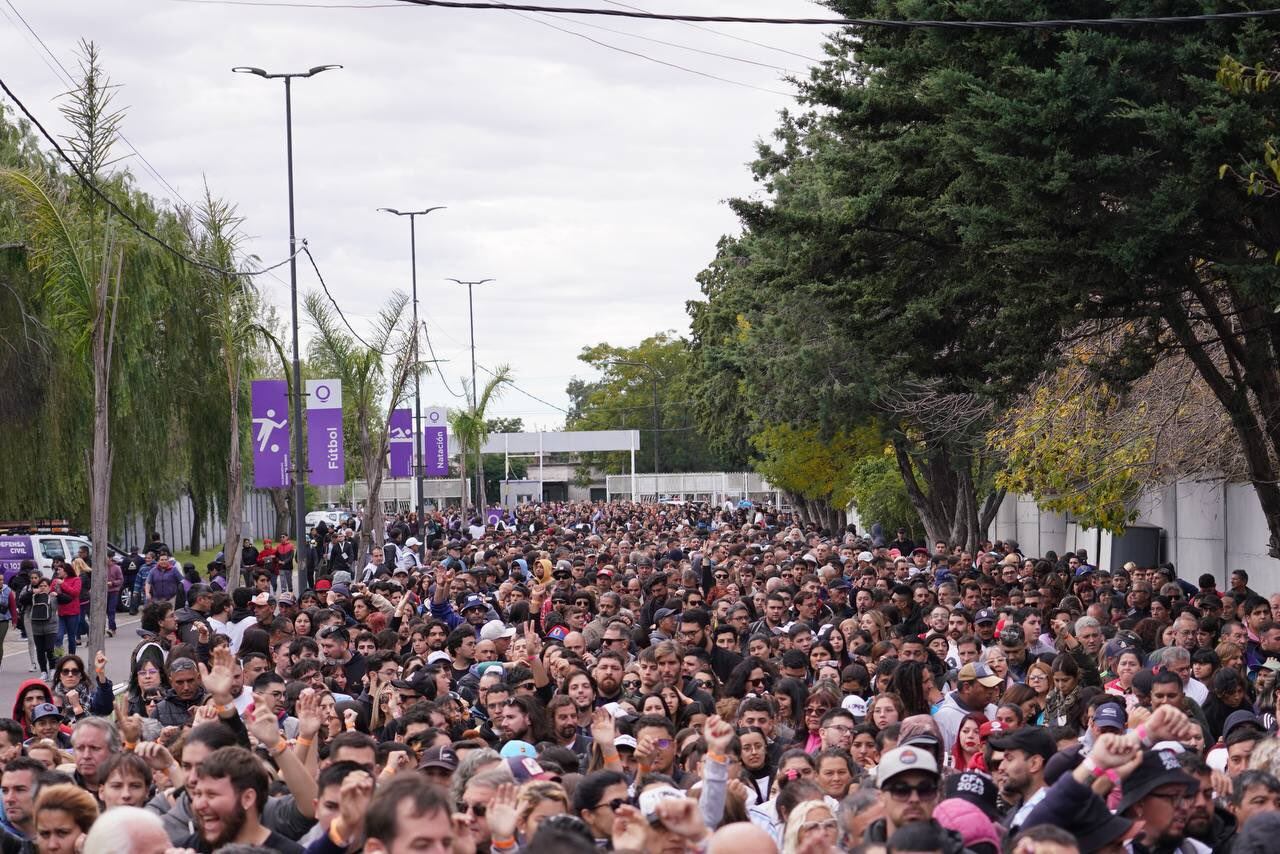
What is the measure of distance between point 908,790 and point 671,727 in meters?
2.70

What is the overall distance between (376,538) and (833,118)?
28305 millimetres

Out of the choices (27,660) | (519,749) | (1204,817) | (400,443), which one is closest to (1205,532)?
(27,660)

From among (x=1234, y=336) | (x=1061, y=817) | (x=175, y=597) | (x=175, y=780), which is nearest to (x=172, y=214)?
(x=175, y=597)

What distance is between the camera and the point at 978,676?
10.4 metres

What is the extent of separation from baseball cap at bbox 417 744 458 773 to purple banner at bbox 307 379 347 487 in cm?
2153

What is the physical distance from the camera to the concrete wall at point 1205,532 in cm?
2389

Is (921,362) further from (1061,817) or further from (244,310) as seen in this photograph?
(244,310)

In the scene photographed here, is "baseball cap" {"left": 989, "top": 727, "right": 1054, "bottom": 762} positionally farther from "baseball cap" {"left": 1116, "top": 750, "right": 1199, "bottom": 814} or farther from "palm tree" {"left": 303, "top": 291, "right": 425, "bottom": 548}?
"palm tree" {"left": 303, "top": 291, "right": 425, "bottom": 548}

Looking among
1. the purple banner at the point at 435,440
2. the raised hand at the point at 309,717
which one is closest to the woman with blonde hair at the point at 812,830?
the raised hand at the point at 309,717

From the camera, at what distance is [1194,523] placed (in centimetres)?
2747

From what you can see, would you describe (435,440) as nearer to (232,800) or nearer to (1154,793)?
(232,800)

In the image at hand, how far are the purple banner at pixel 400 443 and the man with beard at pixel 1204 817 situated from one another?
3283 centimetres

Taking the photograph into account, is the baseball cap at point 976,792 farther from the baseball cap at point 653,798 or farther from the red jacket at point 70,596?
the red jacket at point 70,596

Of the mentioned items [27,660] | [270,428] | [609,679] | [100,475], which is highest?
[270,428]
